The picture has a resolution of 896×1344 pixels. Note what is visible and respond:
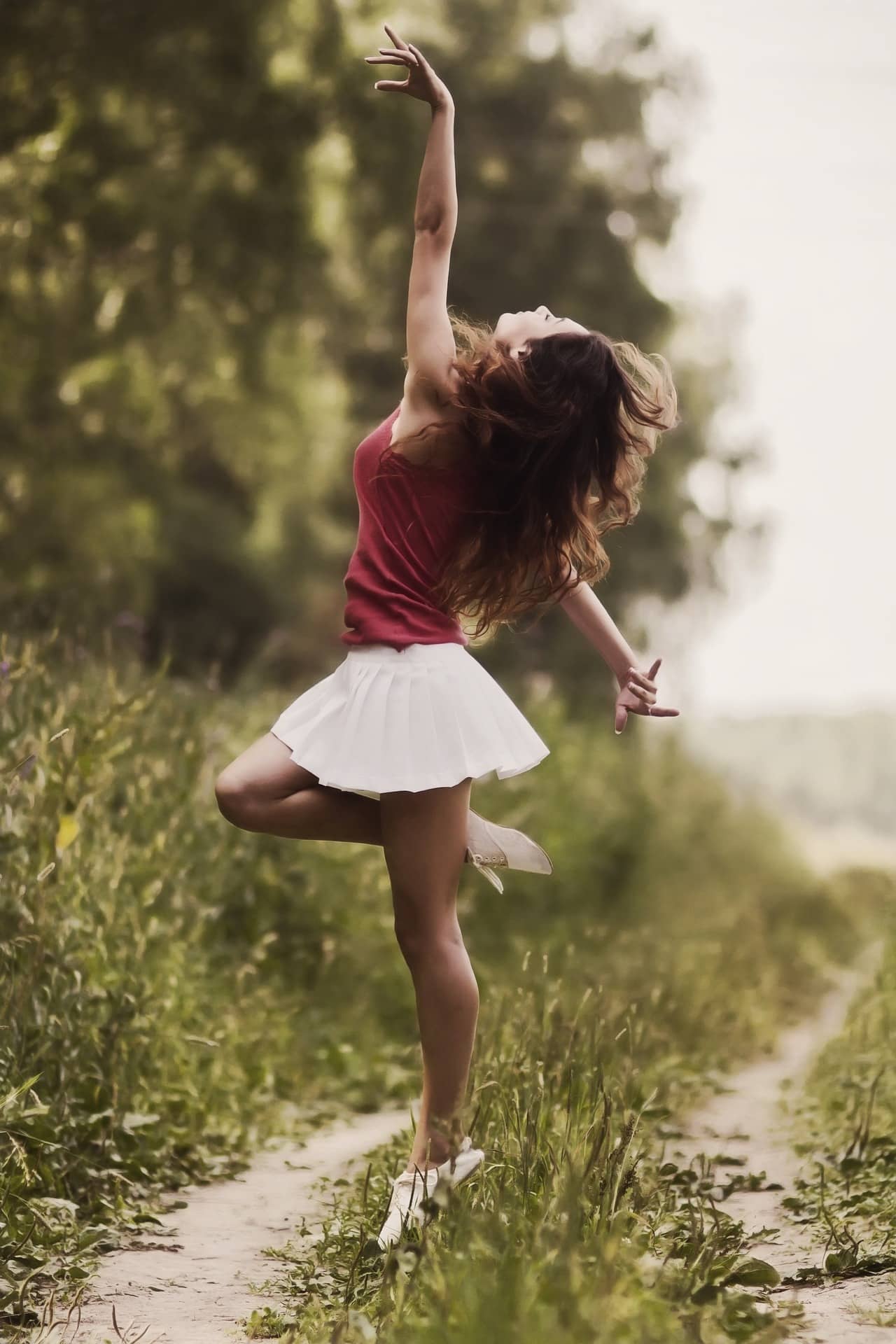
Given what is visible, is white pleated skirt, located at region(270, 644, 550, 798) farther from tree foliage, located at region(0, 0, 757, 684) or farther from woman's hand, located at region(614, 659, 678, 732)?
tree foliage, located at region(0, 0, 757, 684)

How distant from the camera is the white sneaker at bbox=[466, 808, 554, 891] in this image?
11.7ft

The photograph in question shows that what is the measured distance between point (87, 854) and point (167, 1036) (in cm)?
62

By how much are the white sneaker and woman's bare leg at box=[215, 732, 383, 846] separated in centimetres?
24

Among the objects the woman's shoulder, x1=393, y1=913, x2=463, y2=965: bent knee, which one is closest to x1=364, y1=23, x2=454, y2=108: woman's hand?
the woman's shoulder

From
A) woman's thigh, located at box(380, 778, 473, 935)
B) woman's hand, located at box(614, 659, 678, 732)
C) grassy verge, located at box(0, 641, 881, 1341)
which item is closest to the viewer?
grassy verge, located at box(0, 641, 881, 1341)

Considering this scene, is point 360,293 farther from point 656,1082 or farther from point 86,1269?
point 86,1269

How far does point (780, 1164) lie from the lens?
15.3 feet

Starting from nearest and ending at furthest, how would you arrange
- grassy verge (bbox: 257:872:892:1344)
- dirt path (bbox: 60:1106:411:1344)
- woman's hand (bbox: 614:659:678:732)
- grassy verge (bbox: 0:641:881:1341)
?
1. grassy verge (bbox: 257:872:892:1344)
2. grassy verge (bbox: 0:641:881:1341)
3. dirt path (bbox: 60:1106:411:1344)
4. woman's hand (bbox: 614:659:678:732)

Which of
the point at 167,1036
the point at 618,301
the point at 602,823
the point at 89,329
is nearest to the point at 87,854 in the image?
the point at 167,1036

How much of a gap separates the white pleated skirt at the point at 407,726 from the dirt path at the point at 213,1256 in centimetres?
116

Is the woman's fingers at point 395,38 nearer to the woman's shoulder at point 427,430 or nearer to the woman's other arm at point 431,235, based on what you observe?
the woman's other arm at point 431,235

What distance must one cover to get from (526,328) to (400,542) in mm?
563

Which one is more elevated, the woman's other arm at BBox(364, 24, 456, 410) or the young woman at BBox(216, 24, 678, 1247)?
the woman's other arm at BBox(364, 24, 456, 410)

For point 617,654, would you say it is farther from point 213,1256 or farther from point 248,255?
point 248,255
